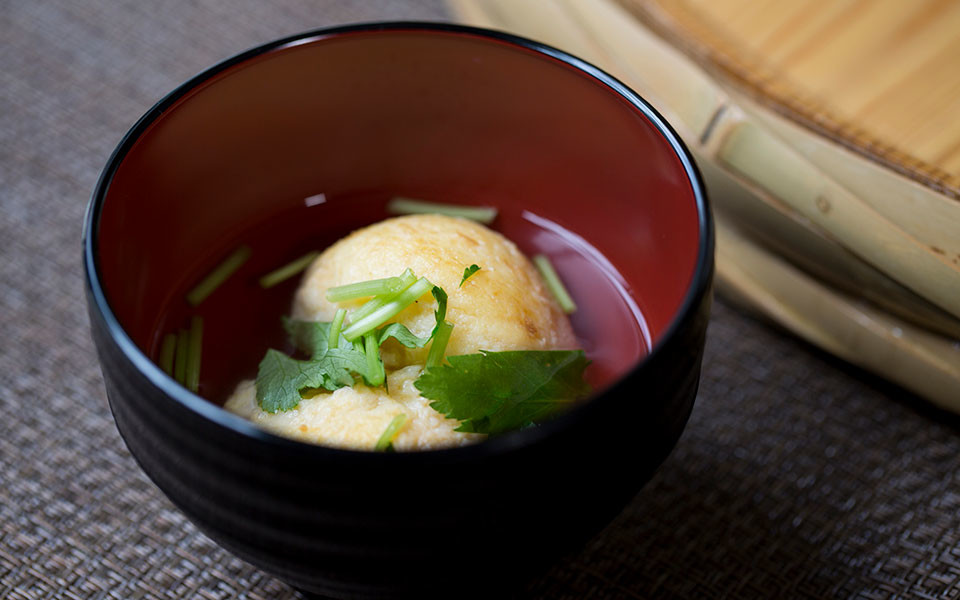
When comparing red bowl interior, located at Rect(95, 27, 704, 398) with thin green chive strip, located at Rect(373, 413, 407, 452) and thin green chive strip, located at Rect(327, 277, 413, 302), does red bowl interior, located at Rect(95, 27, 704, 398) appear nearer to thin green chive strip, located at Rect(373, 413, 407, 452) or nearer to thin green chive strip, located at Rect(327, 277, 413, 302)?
thin green chive strip, located at Rect(327, 277, 413, 302)

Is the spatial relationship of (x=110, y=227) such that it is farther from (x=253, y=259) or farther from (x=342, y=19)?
(x=342, y=19)

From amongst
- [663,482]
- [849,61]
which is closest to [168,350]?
[663,482]

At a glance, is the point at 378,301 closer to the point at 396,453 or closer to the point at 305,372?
the point at 305,372

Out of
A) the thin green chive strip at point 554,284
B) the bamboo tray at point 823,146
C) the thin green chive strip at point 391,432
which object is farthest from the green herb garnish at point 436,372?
the bamboo tray at point 823,146

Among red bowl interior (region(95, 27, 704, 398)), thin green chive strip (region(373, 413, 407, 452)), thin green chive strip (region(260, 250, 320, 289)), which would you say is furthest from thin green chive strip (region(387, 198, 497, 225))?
thin green chive strip (region(373, 413, 407, 452))

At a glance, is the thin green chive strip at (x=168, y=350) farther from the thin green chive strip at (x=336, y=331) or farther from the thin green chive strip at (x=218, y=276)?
the thin green chive strip at (x=336, y=331)

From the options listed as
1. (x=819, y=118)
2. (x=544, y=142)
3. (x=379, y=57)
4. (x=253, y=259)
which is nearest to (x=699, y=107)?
(x=819, y=118)
